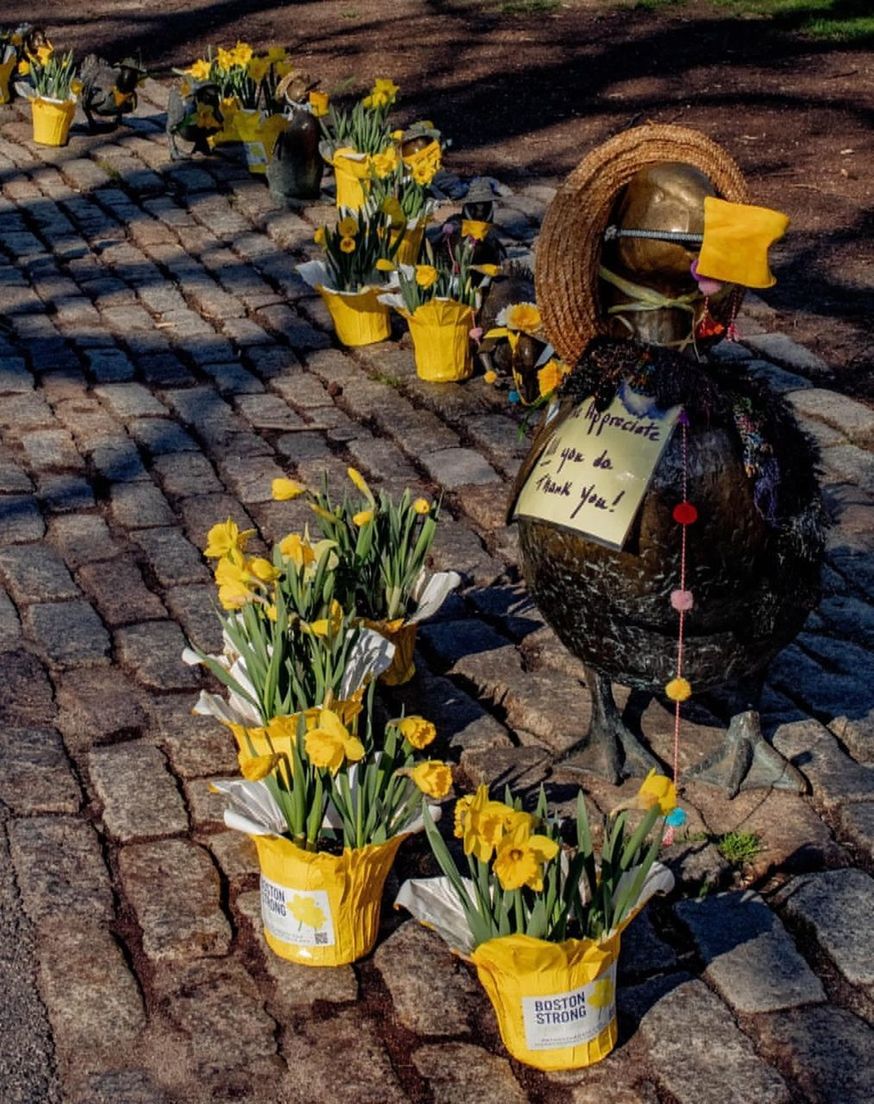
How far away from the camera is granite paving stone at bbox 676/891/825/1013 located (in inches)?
124

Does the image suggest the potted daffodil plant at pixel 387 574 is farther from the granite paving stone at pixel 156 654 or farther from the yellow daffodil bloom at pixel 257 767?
the yellow daffodil bloom at pixel 257 767

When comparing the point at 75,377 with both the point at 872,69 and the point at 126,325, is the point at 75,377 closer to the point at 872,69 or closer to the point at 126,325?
the point at 126,325

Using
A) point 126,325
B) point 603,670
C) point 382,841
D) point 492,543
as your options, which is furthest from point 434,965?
point 126,325

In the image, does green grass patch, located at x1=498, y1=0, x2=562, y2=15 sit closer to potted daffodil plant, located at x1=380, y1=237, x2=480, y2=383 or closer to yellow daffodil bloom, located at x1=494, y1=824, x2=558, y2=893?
potted daffodil plant, located at x1=380, y1=237, x2=480, y2=383

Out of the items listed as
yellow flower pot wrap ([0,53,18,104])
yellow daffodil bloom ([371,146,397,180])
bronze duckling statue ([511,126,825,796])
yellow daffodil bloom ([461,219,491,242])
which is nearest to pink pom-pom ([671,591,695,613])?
bronze duckling statue ([511,126,825,796])

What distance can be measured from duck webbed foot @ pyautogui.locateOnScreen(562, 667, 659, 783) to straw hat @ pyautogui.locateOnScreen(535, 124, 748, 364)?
0.87 m

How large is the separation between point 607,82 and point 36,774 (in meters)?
8.72

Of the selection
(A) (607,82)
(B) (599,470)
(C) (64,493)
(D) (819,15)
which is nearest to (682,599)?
(B) (599,470)

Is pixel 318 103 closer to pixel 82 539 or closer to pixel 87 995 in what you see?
pixel 82 539

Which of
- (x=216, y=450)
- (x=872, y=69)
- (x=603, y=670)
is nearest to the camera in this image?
(x=603, y=670)

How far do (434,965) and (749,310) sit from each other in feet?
15.0

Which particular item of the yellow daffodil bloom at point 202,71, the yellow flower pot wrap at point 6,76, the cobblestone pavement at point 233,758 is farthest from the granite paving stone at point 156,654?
the yellow flower pot wrap at point 6,76

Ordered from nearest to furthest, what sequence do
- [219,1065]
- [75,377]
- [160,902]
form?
1. [219,1065]
2. [160,902]
3. [75,377]

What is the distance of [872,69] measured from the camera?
11672 mm
